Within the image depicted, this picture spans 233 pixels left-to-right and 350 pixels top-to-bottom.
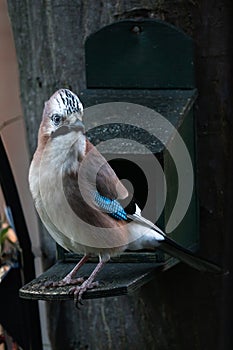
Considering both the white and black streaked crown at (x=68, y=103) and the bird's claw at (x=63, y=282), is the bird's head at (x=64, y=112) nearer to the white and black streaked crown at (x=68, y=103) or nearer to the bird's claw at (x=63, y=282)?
the white and black streaked crown at (x=68, y=103)

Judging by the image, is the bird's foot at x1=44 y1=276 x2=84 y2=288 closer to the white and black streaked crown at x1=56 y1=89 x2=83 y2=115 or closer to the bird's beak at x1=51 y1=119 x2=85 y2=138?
the bird's beak at x1=51 y1=119 x2=85 y2=138

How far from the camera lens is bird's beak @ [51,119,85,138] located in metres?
3.22

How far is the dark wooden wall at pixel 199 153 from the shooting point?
4.05 meters

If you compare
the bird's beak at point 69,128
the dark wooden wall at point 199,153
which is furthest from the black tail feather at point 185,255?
the bird's beak at point 69,128

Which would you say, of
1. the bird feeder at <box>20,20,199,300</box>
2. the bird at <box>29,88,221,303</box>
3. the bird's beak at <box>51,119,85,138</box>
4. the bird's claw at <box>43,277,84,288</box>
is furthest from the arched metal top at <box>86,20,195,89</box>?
the bird's claw at <box>43,277,84,288</box>

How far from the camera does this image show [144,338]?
171 inches

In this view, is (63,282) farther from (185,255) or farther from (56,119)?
(56,119)

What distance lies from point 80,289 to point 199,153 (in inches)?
38.1

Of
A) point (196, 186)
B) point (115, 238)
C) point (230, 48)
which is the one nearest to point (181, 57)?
point (230, 48)

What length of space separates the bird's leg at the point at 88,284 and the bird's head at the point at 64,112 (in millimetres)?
516

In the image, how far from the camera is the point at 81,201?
136 inches

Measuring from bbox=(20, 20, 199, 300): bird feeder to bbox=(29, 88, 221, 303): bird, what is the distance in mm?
88

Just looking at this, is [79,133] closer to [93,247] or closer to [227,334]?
[93,247]

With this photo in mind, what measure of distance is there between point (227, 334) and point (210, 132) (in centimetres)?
89
